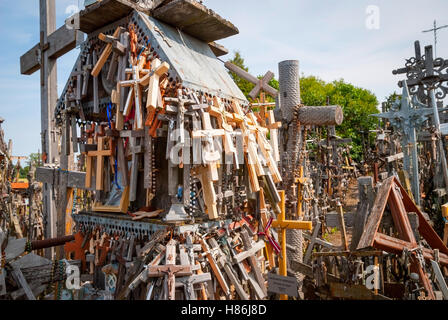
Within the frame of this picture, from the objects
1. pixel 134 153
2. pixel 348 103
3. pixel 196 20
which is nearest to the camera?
pixel 134 153

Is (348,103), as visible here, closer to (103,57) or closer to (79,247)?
(103,57)

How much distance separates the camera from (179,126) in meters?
5.02

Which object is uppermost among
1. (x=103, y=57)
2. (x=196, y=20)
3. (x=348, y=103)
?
(x=348, y=103)

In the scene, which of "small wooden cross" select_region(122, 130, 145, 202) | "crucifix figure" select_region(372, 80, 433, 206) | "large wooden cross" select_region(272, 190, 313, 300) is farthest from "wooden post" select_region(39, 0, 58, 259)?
"crucifix figure" select_region(372, 80, 433, 206)

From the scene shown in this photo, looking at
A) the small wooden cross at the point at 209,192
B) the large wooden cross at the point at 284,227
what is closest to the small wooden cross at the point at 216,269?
the small wooden cross at the point at 209,192

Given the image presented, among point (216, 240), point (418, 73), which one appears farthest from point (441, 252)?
point (418, 73)

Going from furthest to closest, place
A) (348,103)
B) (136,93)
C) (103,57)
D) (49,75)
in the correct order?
(348,103)
(49,75)
(103,57)
(136,93)

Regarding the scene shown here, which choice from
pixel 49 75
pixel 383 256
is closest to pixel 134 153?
pixel 49 75

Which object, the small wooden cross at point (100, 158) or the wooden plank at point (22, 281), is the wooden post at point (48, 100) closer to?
the small wooden cross at point (100, 158)

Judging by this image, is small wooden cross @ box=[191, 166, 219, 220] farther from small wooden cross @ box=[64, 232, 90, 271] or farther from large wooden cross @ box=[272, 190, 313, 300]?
small wooden cross @ box=[64, 232, 90, 271]
